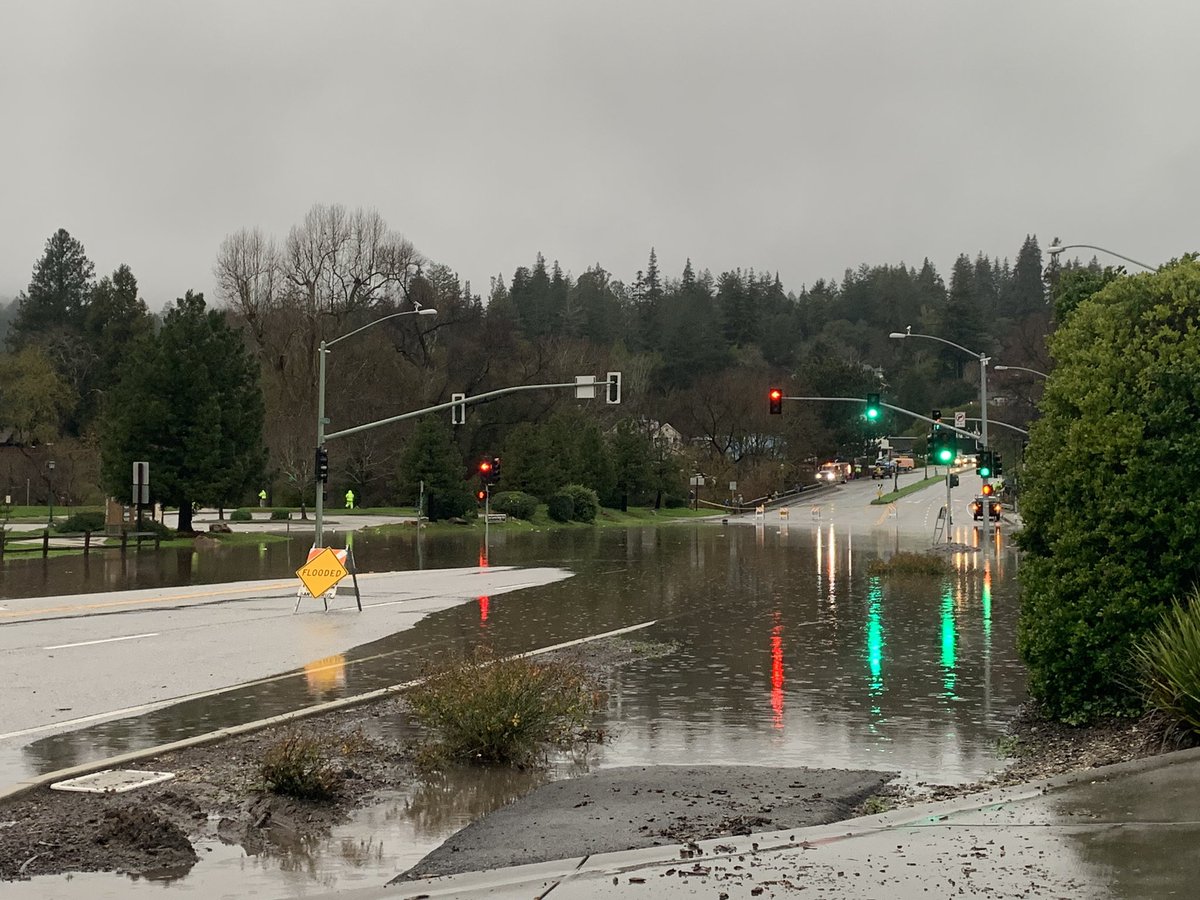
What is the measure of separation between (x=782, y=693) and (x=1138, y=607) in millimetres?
4982

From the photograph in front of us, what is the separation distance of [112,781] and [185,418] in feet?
161

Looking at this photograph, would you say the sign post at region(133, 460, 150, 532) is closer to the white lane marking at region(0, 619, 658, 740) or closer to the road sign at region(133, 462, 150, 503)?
the road sign at region(133, 462, 150, 503)

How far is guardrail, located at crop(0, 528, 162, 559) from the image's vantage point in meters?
43.9

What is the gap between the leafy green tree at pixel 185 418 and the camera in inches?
2191

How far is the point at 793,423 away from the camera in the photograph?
134 meters

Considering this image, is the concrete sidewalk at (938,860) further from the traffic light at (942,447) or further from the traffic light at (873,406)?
the traffic light at (873,406)

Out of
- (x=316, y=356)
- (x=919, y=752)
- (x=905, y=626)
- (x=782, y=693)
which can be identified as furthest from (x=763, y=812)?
(x=316, y=356)

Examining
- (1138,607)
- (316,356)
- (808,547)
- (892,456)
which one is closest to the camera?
(1138,607)

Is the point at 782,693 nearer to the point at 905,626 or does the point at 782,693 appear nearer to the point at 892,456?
the point at 905,626

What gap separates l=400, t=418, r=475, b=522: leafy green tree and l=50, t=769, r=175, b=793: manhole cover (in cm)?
6960

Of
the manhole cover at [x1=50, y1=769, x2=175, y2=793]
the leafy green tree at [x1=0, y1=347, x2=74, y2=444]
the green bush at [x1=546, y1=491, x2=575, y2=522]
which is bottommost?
the manhole cover at [x1=50, y1=769, x2=175, y2=793]

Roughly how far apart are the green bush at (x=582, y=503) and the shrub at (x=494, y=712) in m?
77.2

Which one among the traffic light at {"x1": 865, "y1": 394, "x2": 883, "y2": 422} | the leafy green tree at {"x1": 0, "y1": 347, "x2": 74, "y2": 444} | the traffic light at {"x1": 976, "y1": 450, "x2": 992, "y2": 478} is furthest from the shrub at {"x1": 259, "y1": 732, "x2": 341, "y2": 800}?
the leafy green tree at {"x1": 0, "y1": 347, "x2": 74, "y2": 444}

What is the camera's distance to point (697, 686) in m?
15.4
